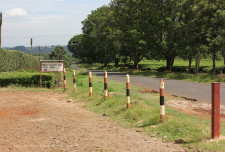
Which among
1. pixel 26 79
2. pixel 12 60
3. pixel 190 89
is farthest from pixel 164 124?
pixel 12 60

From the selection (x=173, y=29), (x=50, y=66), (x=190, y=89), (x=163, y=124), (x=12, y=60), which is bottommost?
(x=190, y=89)

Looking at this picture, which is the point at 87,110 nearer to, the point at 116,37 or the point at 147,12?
the point at 147,12

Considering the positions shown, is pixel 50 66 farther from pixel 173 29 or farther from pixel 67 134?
pixel 173 29

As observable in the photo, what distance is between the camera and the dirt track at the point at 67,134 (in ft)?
16.3

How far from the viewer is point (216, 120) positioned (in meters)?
5.20

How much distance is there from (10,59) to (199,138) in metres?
24.6

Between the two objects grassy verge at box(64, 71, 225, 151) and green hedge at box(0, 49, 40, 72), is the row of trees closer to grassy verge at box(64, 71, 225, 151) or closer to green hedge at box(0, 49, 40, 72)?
green hedge at box(0, 49, 40, 72)

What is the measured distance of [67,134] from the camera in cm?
593

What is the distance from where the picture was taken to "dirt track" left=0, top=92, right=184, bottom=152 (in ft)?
16.3

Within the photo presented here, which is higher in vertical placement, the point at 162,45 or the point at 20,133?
the point at 162,45

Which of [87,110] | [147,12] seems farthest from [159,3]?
[87,110]

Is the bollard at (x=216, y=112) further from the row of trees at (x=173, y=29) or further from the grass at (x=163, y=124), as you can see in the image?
the row of trees at (x=173, y=29)

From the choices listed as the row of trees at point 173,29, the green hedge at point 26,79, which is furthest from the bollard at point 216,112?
the row of trees at point 173,29

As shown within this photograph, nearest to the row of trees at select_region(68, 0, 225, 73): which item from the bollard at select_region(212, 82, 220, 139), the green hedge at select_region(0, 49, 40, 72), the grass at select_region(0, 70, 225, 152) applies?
the green hedge at select_region(0, 49, 40, 72)
